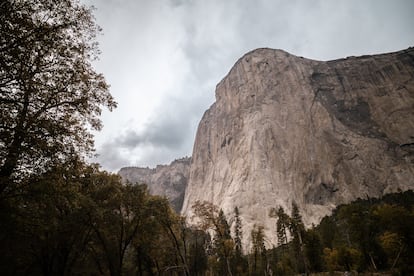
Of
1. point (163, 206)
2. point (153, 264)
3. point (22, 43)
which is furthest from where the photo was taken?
point (153, 264)

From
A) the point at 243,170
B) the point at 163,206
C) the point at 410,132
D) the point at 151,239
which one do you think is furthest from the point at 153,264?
the point at 410,132

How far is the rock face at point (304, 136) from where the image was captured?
97.8 meters

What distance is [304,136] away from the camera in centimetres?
11325

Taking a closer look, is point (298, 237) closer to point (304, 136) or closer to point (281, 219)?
point (281, 219)

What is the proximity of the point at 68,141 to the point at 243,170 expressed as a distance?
329ft

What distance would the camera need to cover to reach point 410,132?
367 ft

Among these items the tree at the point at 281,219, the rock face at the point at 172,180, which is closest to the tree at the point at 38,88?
the tree at the point at 281,219

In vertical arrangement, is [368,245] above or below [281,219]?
below

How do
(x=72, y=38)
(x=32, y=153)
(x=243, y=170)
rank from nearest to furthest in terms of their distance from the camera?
(x=32, y=153), (x=72, y=38), (x=243, y=170)

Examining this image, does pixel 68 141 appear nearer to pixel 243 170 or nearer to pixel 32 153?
pixel 32 153

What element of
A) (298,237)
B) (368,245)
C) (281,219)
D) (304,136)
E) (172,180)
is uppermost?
(172,180)

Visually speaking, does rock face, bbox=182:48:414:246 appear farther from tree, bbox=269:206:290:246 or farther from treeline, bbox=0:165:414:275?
treeline, bbox=0:165:414:275

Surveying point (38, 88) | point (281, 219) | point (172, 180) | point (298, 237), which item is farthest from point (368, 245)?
point (172, 180)

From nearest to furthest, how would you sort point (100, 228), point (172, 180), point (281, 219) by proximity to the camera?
point (100, 228)
point (281, 219)
point (172, 180)
